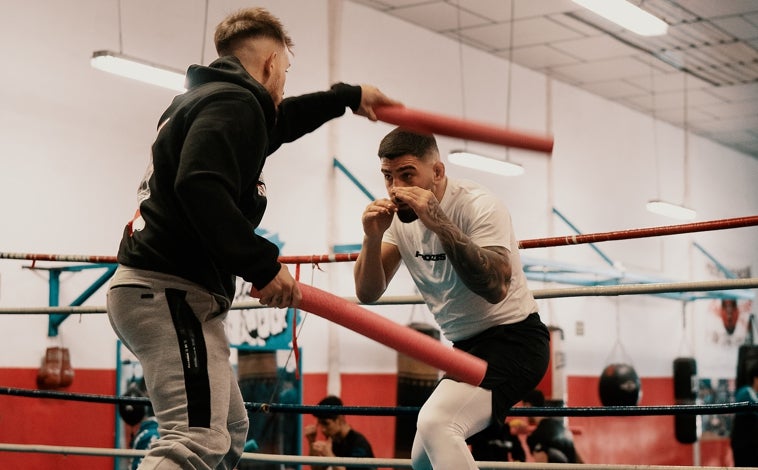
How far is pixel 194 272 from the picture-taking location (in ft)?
7.96

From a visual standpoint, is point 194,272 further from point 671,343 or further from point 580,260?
point 671,343

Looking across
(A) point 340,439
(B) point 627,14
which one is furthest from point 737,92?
(A) point 340,439

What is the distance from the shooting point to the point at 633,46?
39.9ft

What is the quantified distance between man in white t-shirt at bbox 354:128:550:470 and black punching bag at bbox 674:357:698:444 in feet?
41.6

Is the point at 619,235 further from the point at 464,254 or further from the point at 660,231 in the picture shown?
the point at 464,254

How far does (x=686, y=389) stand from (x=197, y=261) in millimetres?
14063

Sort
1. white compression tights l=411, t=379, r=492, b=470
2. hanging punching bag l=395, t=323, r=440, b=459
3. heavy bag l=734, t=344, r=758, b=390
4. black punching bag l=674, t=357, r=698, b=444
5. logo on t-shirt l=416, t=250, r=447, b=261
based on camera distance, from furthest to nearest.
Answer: black punching bag l=674, t=357, r=698, b=444, heavy bag l=734, t=344, r=758, b=390, hanging punching bag l=395, t=323, r=440, b=459, logo on t-shirt l=416, t=250, r=447, b=261, white compression tights l=411, t=379, r=492, b=470

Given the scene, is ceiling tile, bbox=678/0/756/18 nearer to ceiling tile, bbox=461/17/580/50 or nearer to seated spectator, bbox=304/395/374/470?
ceiling tile, bbox=461/17/580/50

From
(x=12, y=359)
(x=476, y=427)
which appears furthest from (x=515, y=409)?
(x=12, y=359)

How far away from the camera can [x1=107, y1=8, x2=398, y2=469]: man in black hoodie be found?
2246mm

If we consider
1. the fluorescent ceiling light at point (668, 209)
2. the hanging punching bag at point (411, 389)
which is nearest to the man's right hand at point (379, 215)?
the hanging punching bag at point (411, 389)

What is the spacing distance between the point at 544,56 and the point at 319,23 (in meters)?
3.75

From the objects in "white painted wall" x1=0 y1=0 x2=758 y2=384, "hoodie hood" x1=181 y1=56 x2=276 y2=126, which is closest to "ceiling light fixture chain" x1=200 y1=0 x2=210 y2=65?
"white painted wall" x1=0 y1=0 x2=758 y2=384

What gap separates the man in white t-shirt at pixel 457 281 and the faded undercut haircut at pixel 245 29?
2.33 ft
